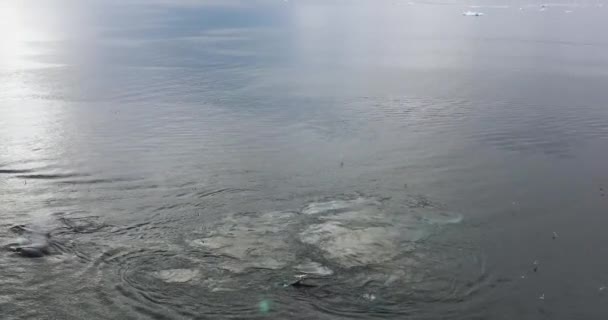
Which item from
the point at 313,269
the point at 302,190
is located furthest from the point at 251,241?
the point at 302,190

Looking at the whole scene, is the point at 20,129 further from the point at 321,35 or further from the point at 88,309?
the point at 321,35

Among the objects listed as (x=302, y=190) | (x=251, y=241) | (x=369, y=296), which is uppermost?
(x=251, y=241)

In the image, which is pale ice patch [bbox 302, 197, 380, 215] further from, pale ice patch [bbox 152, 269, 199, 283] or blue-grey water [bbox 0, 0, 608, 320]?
pale ice patch [bbox 152, 269, 199, 283]

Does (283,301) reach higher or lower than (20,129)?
lower

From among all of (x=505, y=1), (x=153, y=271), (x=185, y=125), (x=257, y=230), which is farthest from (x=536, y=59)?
(x=505, y=1)

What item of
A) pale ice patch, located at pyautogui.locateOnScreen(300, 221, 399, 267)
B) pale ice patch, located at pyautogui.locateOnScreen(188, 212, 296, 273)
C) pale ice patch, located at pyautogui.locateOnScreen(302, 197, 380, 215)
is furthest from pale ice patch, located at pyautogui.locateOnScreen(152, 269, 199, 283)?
pale ice patch, located at pyautogui.locateOnScreen(302, 197, 380, 215)

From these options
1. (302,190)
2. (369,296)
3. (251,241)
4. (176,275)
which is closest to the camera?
(369,296)

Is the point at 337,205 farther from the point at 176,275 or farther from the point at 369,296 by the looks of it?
the point at 176,275
